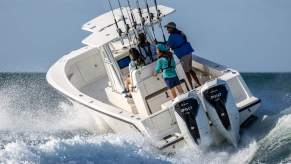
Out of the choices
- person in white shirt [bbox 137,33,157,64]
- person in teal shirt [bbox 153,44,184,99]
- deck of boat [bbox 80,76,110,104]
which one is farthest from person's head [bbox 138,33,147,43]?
deck of boat [bbox 80,76,110,104]

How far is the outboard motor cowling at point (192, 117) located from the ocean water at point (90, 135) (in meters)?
0.24

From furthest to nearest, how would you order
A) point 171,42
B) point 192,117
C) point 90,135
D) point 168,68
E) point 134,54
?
1. point 90,135
2. point 171,42
3. point 134,54
4. point 168,68
5. point 192,117

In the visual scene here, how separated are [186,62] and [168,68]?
0.86m

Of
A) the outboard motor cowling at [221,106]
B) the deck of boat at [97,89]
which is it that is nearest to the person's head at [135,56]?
the outboard motor cowling at [221,106]

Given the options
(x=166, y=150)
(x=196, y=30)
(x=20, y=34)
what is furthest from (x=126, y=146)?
(x=20, y=34)

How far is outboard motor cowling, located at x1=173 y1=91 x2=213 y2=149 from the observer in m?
12.8

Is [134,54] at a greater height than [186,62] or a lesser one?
greater

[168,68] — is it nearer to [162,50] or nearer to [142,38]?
[162,50]

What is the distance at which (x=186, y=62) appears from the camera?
1430 cm

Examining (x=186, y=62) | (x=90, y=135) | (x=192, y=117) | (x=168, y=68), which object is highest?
(x=168, y=68)

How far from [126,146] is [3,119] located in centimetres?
431

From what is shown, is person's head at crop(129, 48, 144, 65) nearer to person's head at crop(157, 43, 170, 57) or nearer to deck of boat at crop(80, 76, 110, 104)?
person's head at crop(157, 43, 170, 57)

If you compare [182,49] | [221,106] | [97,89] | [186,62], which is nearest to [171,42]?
[182,49]

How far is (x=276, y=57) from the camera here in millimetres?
17781
